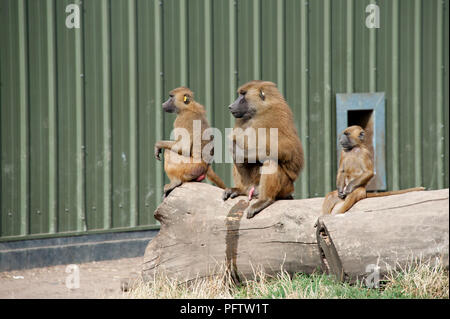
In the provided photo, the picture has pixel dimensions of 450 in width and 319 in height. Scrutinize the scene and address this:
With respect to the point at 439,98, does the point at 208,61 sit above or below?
above

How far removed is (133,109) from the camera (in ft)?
31.1

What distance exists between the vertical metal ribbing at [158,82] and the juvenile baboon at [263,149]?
2.83 meters

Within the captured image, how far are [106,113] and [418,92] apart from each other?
509cm

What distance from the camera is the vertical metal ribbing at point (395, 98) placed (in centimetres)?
1062

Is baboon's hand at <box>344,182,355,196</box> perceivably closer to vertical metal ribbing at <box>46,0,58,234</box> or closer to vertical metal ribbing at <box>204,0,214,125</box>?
vertical metal ribbing at <box>204,0,214,125</box>

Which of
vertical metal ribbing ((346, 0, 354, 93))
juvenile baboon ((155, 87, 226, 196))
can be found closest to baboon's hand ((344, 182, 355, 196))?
juvenile baboon ((155, 87, 226, 196))

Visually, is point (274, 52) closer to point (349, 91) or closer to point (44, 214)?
point (349, 91)

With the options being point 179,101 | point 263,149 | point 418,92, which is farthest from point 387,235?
point 418,92

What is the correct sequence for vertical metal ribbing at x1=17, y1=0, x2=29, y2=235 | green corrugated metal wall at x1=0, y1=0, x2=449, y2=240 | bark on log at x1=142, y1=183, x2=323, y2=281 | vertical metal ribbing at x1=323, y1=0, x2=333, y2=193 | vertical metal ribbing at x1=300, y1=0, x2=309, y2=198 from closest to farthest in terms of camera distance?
bark on log at x1=142, y1=183, x2=323, y2=281 → vertical metal ribbing at x1=17, y1=0, x2=29, y2=235 → green corrugated metal wall at x1=0, y1=0, x2=449, y2=240 → vertical metal ribbing at x1=300, y1=0, x2=309, y2=198 → vertical metal ribbing at x1=323, y1=0, x2=333, y2=193

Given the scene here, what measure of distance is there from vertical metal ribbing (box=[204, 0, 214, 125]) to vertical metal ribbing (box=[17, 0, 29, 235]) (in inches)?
102

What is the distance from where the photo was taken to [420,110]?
1084 centimetres

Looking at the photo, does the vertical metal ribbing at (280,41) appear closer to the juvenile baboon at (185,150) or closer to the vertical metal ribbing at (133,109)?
the vertical metal ribbing at (133,109)

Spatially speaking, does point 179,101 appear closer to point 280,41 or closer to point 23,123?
point 23,123

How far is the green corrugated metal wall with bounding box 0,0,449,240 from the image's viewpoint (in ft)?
29.1
